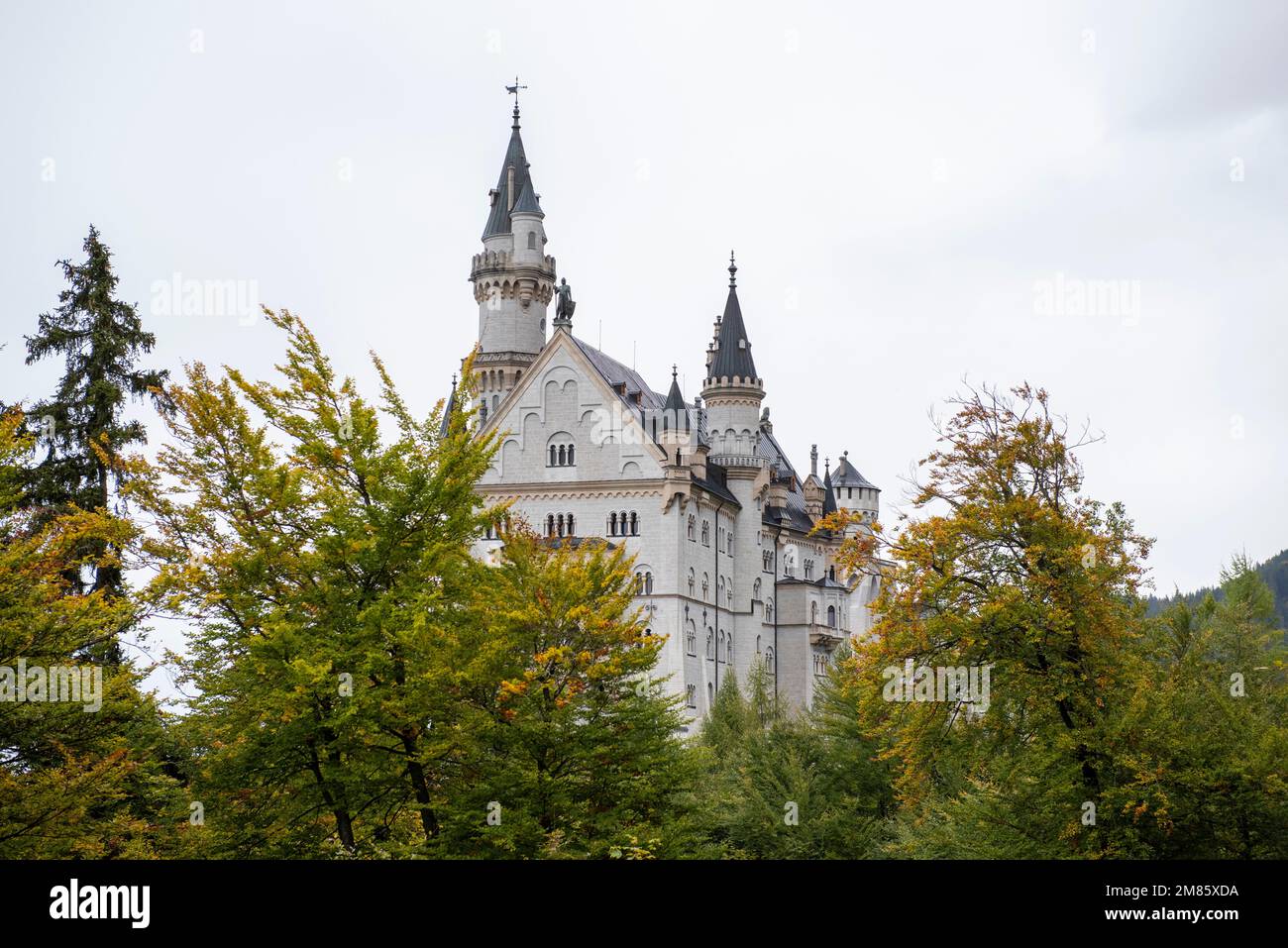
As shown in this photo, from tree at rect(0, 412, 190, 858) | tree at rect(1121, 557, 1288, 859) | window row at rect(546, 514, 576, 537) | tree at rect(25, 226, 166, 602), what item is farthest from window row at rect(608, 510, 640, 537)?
tree at rect(1121, 557, 1288, 859)

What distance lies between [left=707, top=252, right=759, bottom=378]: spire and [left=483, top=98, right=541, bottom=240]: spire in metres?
13.6

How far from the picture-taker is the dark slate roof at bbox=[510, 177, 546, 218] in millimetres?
101812

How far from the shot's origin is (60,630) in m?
29.9

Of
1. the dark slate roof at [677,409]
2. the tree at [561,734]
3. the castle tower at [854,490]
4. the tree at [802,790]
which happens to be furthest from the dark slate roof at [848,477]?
the tree at [561,734]

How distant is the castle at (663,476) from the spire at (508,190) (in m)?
0.09

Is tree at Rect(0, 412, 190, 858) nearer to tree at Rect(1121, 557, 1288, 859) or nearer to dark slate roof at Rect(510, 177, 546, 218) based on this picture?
tree at Rect(1121, 557, 1288, 859)

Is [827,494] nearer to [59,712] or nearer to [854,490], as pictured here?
[854,490]

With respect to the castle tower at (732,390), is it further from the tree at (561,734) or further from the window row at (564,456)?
the tree at (561,734)

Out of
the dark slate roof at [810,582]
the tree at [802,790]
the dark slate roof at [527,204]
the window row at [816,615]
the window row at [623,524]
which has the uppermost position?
the dark slate roof at [527,204]

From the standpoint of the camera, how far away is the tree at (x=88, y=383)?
44.6 m

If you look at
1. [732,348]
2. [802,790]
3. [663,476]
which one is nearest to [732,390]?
[732,348]
